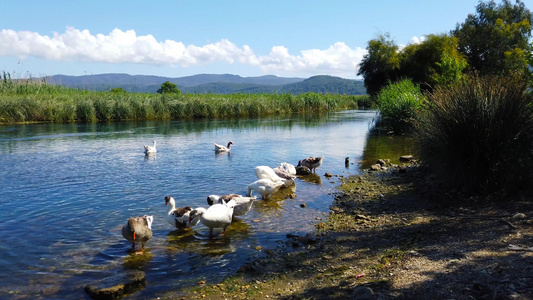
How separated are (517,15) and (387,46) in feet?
57.3

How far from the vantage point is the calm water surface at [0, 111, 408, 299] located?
20.4 ft

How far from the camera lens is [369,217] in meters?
8.37

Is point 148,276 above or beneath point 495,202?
beneath

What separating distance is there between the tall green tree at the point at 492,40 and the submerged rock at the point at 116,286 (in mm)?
39995

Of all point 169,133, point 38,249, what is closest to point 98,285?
point 38,249

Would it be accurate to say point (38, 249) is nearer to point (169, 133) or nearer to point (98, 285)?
point (98, 285)

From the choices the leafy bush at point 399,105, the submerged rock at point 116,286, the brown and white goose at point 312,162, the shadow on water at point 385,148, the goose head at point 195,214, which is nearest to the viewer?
the submerged rock at point 116,286

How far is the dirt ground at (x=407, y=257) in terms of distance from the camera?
446 centimetres

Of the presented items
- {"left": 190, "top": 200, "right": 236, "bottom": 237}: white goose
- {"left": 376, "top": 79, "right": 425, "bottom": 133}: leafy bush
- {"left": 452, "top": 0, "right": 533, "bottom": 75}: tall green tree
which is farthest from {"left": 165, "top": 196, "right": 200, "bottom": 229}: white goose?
{"left": 452, "top": 0, "right": 533, "bottom": 75}: tall green tree

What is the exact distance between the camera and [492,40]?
4044 cm

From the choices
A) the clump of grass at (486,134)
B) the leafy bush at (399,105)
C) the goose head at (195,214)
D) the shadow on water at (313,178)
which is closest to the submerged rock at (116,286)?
the goose head at (195,214)

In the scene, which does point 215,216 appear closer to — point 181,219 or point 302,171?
point 181,219

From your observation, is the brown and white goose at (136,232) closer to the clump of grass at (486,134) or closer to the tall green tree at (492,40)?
the clump of grass at (486,134)

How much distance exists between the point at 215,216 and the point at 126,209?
317cm
